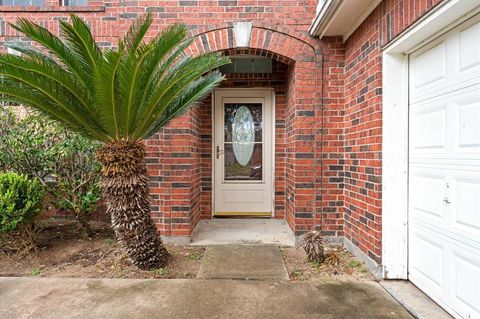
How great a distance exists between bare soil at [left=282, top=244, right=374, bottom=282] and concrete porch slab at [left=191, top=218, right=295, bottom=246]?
565mm

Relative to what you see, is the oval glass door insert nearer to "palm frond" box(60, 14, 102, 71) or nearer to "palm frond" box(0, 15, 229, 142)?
"palm frond" box(0, 15, 229, 142)

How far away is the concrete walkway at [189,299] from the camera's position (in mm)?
2568

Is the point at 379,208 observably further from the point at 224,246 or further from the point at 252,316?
the point at 224,246

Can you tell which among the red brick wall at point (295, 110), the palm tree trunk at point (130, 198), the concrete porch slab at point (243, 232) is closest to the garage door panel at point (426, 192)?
the red brick wall at point (295, 110)

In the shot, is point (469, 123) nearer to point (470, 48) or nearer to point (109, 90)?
point (470, 48)

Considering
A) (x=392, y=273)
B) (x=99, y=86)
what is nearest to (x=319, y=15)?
(x=99, y=86)

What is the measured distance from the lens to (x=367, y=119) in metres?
3.48

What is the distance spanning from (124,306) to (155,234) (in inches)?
35.2

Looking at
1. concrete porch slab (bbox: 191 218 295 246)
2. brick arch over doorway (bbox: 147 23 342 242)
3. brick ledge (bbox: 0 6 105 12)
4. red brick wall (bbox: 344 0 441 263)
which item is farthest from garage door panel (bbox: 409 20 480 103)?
brick ledge (bbox: 0 6 105 12)

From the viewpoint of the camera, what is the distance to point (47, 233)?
447 centimetres

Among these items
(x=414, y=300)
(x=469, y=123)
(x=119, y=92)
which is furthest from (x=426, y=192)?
(x=119, y=92)

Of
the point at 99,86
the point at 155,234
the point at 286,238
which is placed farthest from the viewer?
the point at 286,238

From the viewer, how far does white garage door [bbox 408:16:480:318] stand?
88.3 inches

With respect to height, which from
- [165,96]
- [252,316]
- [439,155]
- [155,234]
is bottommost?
[252,316]
